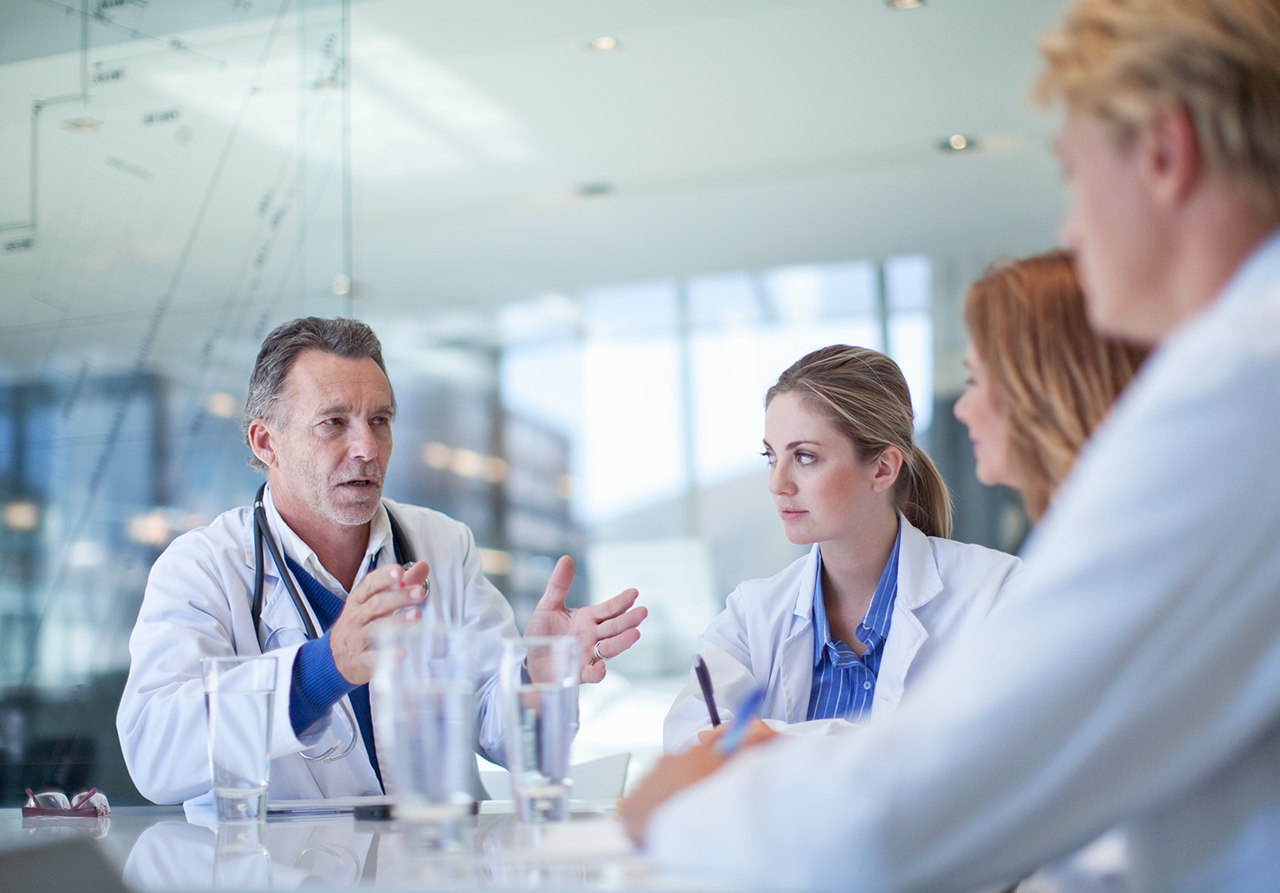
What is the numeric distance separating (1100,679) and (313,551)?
5.73 ft

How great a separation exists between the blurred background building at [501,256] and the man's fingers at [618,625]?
42.5 inches

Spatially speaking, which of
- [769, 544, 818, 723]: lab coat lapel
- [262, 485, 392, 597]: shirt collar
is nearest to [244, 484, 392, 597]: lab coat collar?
[262, 485, 392, 597]: shirt collar

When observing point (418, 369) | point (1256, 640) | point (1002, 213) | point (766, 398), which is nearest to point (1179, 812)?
point (1256, 640)

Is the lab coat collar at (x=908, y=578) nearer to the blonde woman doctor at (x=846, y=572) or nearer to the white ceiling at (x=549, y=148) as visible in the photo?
the blonde woman doctor at (x=846, y=572)

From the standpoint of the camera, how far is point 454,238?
6387mm

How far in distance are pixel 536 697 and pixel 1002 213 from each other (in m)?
5.32

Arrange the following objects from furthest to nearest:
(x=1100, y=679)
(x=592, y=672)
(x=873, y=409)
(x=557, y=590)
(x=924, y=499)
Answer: (x=924, y=499) < (x=873, y=409) < (x=557, y=590) < (x=592, y=672) < (x=1100, y=679)

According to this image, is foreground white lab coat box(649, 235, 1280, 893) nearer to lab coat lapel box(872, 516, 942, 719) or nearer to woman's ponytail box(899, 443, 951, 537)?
lab coat lapel box(872, 516, 942, 719)

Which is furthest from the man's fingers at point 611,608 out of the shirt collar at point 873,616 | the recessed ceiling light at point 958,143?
the recessed ceiling light at point 958,143

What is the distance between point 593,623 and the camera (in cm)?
180

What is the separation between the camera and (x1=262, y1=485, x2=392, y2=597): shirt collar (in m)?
2.12

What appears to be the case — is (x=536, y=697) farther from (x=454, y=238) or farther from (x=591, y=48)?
(x=454, y=238)

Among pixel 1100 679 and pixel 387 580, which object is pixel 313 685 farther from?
pixel 1100 679

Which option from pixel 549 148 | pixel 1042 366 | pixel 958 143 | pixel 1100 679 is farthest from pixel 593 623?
pixel 958 143
